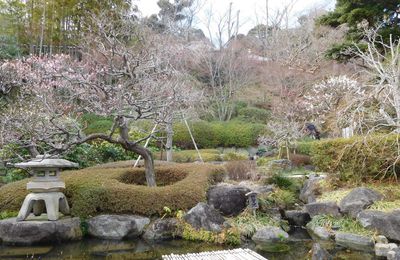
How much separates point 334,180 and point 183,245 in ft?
13.1

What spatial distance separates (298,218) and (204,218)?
2248 mm

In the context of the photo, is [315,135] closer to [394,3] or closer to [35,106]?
[394,3]

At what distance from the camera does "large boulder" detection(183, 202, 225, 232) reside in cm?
612

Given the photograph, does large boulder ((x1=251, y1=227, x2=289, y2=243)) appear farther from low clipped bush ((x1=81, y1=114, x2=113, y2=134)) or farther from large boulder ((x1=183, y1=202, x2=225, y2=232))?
low clipped bush ((x1=81, y1=114, x2=113, y2=134))

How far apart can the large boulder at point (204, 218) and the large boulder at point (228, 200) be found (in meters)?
0.61

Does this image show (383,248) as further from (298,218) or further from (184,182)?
(184,182)

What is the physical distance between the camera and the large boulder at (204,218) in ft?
20.1

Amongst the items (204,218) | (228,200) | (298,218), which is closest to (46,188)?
(204,218)

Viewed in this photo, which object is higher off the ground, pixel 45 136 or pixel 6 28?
pixel 6 28

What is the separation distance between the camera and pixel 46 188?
20.1 feet

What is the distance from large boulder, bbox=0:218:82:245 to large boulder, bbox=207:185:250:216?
2.70 metres

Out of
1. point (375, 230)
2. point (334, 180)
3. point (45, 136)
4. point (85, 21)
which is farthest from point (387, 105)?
point (85, 21)

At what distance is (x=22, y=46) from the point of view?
1634 centimetres

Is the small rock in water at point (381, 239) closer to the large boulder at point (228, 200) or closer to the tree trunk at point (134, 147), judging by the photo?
the large boulder at point (228, 200)
